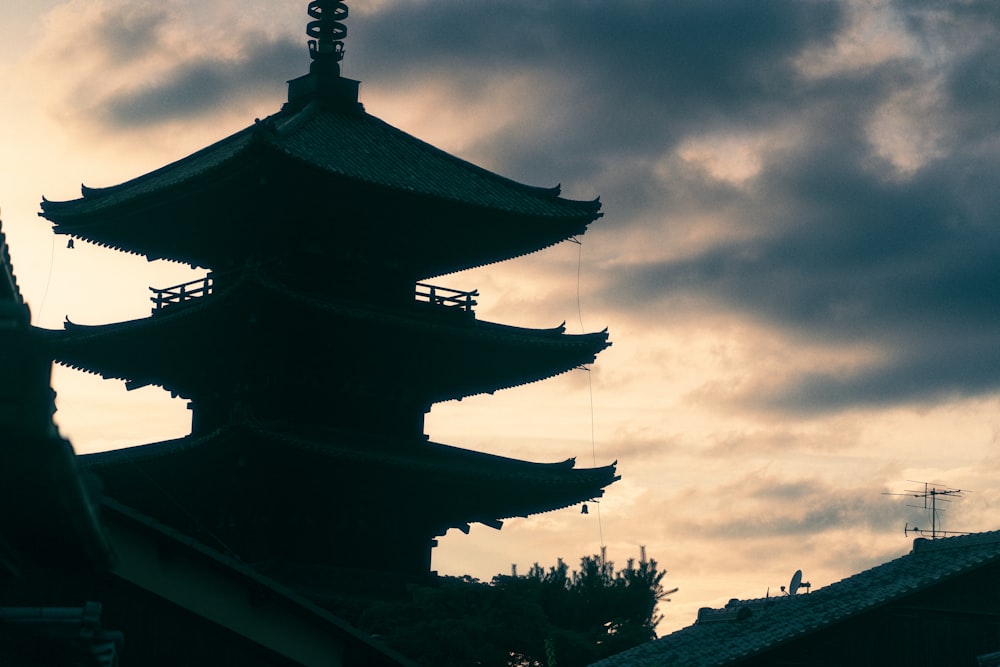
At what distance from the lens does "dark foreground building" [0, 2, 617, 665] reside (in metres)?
33.2

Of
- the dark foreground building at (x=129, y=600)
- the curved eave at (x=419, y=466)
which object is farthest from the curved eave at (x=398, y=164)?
the dark foreground building at (x=129, y=600)

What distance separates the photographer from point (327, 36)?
37.9 m

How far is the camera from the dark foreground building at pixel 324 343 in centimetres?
3322

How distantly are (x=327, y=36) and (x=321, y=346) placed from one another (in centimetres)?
811

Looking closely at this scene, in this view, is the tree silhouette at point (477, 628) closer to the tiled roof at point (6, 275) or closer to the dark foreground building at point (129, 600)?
the dark foreground building at point (129, 600)

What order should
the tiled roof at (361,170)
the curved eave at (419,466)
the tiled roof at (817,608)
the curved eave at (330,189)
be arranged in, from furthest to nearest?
the tiled roof at (361,170) → the curved eave at (330,189) → the curved eave at (419,466) → the tiled roof at (817,608)

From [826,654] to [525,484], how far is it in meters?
7.45

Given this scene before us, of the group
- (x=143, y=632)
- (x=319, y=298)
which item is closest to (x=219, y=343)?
(x=319, y=298)

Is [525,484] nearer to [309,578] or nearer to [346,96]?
[309,578]

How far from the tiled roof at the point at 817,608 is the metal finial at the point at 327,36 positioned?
15777mm

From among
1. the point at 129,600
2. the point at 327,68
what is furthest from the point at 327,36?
the point at 129,600

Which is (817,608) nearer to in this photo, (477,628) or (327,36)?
(477,628)

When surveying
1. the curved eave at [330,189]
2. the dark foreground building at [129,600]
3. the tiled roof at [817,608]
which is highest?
the curved eave at [330,189]

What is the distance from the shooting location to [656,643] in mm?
38531
